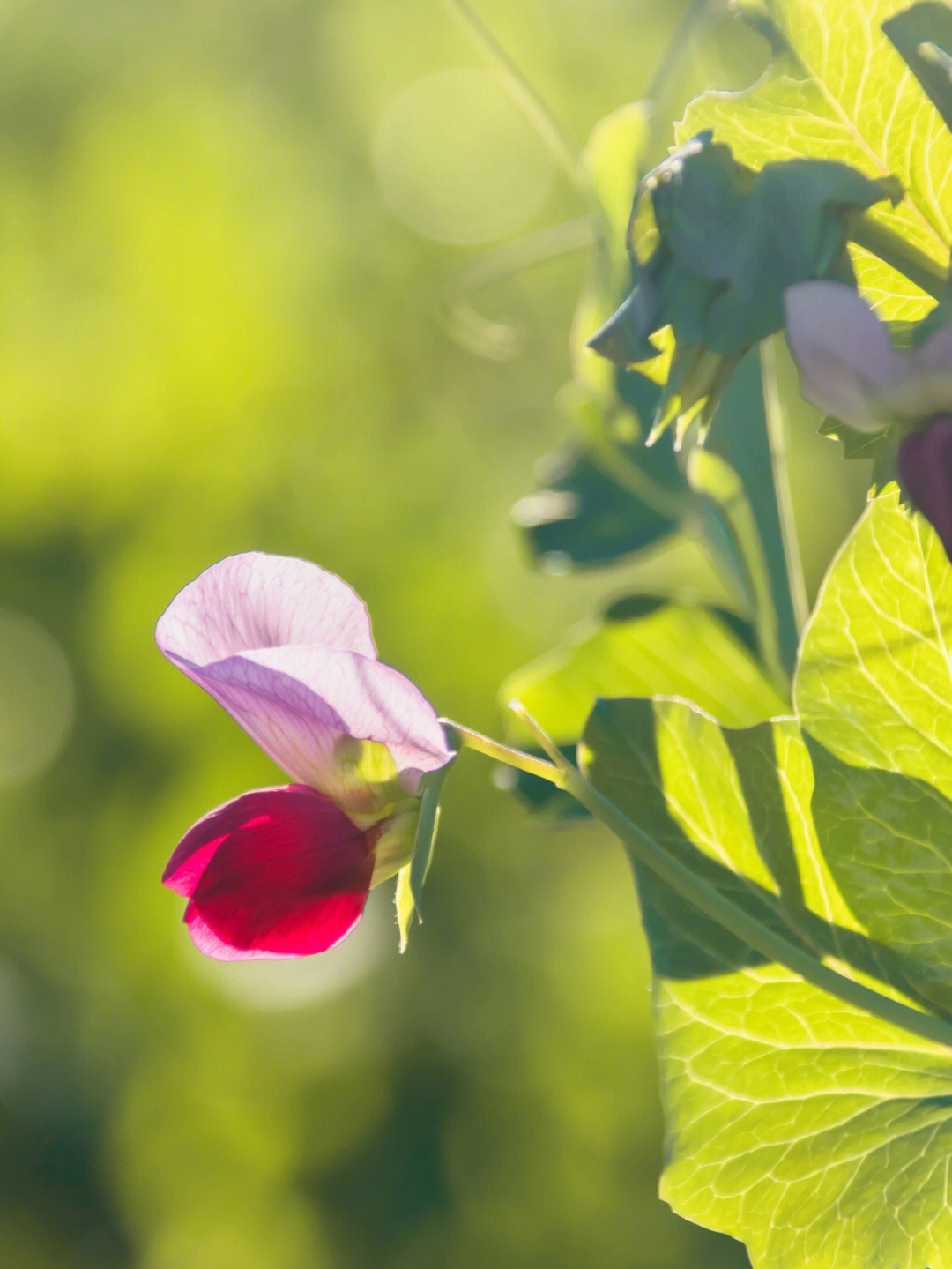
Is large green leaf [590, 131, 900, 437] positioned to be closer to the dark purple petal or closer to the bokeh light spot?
the dark purple petal

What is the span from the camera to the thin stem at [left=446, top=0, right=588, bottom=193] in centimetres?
51

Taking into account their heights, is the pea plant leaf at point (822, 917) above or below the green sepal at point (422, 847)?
below

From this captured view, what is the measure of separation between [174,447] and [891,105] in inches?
155

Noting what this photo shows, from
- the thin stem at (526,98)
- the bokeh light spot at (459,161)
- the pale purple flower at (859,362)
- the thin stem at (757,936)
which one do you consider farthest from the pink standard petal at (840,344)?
the bokeh light spot at (459,161)

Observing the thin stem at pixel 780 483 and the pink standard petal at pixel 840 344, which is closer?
the pink standard petal at pixel 840 344

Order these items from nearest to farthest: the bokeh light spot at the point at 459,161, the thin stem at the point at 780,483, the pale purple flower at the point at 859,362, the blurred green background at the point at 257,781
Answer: the pale purple flower at the point at 859,362, the thin stem at the point at 780,483, the blurred green background at the point at 257,781, the bokeh light spot at the point at 459,161

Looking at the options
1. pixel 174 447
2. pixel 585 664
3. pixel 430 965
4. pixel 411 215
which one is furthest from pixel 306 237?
pixel 585 664

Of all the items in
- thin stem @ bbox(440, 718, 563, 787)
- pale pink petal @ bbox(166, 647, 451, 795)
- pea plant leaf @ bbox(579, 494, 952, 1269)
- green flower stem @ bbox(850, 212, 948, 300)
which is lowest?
pea plant leaf @ bbox(579, 494, 952, 1269)

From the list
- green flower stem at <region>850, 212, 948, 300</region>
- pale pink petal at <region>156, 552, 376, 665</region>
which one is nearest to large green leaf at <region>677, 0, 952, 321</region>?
green flower stem at <region>850, 212, 948, 300</region>

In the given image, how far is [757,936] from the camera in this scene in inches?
13.6

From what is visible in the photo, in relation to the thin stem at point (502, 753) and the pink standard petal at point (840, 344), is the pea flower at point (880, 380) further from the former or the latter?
the thin stem at point (502, 753)

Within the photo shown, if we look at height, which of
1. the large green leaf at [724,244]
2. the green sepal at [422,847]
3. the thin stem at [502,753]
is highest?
the large green leaf at [724,244]

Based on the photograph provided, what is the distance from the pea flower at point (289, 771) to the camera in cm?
36

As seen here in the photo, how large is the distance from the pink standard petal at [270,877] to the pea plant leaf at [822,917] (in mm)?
80
